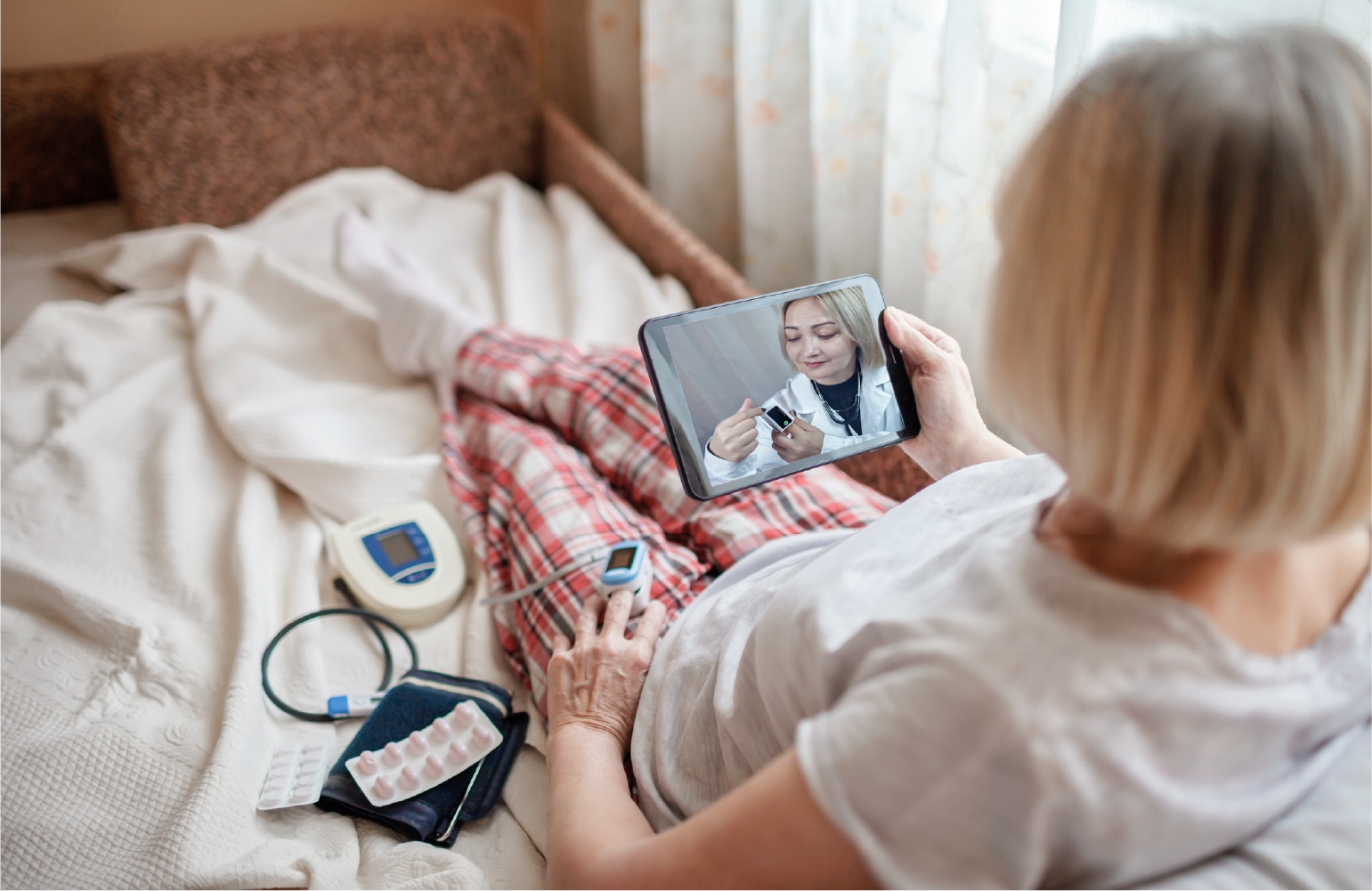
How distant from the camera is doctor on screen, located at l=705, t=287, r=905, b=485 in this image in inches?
30.2

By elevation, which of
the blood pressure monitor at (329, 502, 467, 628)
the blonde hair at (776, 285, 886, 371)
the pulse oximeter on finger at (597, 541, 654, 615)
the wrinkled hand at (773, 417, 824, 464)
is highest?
the blonde hair at (776, 285, 886, 371)

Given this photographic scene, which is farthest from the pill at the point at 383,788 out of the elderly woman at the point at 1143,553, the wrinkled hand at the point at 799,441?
the wrinkled hand at the point at 799,441

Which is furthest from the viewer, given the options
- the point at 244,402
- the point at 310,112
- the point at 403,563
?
the point at 310,112

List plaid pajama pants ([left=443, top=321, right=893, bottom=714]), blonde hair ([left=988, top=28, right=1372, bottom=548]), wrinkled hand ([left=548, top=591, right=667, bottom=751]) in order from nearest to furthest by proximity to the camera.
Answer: blonde hair ([left=988, top=28, right=1372, bottom=548]) < wrinkled hand ([left=548, top=591, right=667, bottom=751]) < plaid pajama pants ([left=443, top=321, right=893, bottom=714])

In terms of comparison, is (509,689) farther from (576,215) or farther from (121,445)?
(576,215)

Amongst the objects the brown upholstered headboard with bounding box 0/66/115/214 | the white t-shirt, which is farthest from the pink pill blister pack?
the brown upholstered headboard with bounding box 0/66/115/214

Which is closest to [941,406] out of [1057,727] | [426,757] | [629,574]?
[629,574]

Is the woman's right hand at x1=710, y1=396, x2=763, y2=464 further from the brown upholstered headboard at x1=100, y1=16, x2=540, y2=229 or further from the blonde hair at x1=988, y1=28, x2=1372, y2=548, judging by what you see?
the brown upholstered headboard at x1=100, y1=16, x2=540, y2=229

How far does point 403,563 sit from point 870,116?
0.84 metres

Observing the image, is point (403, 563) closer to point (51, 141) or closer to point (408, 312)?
point (408, 312)

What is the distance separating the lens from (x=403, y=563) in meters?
0.97

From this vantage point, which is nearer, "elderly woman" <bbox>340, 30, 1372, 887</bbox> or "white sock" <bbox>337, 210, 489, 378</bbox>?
"elderly woman" <bbox>340, 30, 1372, 887</bbox>

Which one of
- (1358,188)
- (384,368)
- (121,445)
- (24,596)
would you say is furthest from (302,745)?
(1358,188)

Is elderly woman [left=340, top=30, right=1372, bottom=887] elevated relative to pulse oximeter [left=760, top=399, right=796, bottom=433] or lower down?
elevated
